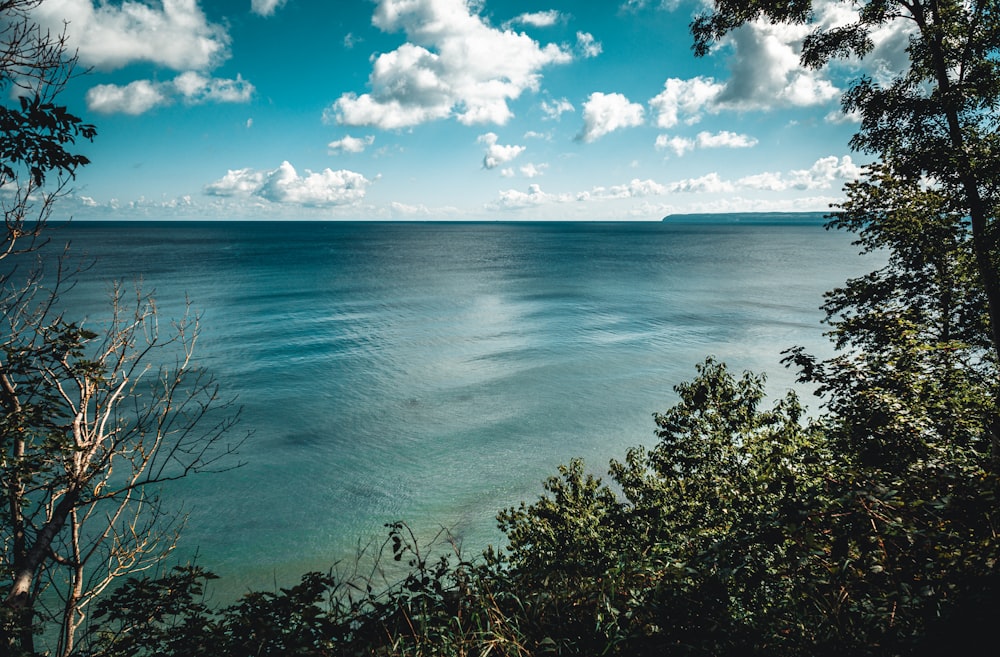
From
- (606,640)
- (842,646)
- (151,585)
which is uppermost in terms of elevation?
(842,646)

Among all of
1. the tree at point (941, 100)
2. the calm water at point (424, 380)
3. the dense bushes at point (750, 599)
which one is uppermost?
the tree at point (941, 100)

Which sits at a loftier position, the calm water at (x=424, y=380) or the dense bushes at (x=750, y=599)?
the dense bushes at (x=750, y=599)

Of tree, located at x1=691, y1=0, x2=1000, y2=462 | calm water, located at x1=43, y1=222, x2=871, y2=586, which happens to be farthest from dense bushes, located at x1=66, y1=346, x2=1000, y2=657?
calm water, located at x1=43, y1=222, x2=871, y2=586

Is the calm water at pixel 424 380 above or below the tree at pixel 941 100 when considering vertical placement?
below

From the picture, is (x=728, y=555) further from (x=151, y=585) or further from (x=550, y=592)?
(x=151, y=585)

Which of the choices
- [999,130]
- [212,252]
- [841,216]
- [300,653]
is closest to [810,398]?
[841,216]

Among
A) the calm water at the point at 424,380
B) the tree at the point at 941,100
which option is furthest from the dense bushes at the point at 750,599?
the calm water at the point at 424,380

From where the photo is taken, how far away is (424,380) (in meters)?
45.3

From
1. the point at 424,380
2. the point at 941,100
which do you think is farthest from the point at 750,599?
the point at 424,380

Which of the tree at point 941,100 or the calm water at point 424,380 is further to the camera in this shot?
the calm water at point 424,380

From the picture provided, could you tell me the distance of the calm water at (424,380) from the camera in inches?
1027

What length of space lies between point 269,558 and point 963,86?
28.6 m

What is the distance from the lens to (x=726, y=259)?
481 ft

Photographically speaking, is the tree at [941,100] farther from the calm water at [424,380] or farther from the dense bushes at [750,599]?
the calm water at [424,380]
